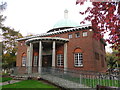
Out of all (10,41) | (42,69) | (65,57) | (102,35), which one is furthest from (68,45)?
(10,41)

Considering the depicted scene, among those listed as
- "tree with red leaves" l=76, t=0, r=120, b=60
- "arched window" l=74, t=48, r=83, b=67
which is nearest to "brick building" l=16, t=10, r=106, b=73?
"arched window" l=74, t=48, r=83, b=67

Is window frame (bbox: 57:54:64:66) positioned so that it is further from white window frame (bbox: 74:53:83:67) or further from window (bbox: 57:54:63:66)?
white window frame (bbox: 74:53:83:67)

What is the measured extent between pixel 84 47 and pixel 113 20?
40.8ft

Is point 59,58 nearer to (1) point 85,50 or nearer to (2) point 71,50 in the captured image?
(2) point 71,50

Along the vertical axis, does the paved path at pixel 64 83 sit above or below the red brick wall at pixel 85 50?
below

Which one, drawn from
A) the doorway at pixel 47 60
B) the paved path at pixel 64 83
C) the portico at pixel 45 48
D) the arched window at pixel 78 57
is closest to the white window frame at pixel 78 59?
the arched window at pixel 78 57

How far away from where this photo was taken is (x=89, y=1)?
3.31 m

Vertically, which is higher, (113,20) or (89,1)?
(89,1)

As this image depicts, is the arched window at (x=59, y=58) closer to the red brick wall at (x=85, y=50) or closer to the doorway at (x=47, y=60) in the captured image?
the red brick wall at (x=85, y=50)

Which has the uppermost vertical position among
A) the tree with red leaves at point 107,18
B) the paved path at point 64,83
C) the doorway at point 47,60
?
the tree with red leaves at point 107,18

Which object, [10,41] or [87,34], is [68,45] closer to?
[87,34]

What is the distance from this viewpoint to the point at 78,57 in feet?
51.6

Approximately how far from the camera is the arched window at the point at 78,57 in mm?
15531

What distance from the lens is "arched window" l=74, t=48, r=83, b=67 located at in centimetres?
1553
